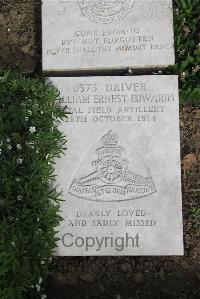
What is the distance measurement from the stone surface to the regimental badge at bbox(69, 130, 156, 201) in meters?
0.84

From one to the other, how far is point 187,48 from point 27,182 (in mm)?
2049

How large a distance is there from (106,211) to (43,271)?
72 cm

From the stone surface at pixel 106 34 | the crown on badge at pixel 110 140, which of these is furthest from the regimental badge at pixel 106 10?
the crown on badge at pixel 110 140

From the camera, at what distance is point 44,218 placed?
386cm

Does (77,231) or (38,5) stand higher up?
(38,5)

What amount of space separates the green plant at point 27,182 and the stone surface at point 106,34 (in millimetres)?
427

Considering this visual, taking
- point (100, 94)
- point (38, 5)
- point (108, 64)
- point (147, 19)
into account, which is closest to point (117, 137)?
point (100, 94)

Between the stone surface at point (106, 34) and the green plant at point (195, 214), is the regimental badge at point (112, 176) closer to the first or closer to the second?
the green plant at point (195, 214)

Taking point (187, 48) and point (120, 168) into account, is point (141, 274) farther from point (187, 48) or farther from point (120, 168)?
point (187, 48)

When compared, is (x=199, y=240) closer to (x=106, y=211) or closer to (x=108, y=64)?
(x=106, y=211)

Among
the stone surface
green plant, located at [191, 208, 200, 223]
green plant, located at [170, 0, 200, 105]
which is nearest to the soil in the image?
green plant, located at [191, 208, 200, 223]

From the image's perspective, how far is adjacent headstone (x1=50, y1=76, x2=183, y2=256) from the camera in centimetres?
396

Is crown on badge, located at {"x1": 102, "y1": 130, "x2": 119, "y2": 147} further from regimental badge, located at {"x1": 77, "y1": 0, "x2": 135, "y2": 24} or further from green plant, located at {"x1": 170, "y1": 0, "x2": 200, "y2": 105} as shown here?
regimental badge, located at {"x1": 77, "y1": 0, "x2": 135, "y2": 24}

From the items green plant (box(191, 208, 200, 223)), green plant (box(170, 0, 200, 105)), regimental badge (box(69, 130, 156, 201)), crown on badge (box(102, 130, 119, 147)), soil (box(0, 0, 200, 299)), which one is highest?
green plant (box(170, 0, 200, 105))
